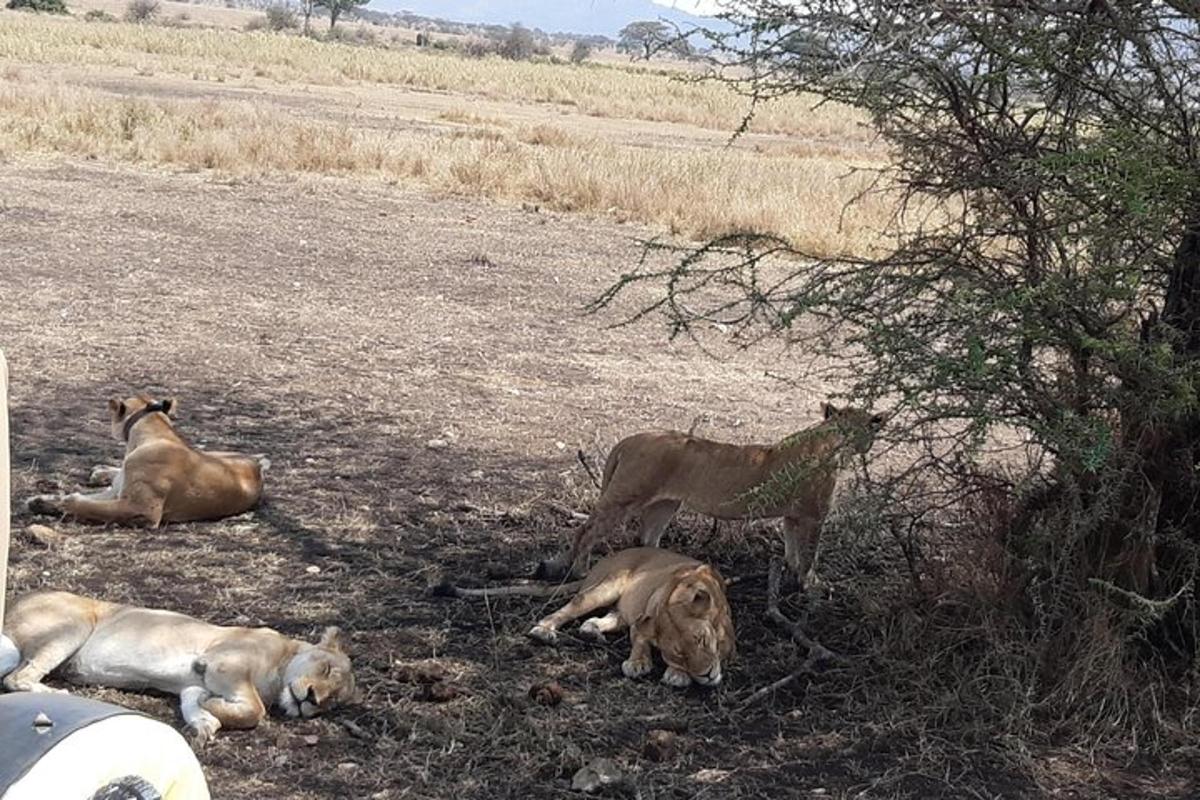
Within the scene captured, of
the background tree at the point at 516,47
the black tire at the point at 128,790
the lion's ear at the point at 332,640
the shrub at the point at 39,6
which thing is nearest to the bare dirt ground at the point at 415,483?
the lion's ear at the point at 332,640

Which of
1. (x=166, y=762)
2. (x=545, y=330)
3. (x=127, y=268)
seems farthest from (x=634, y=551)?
(x=127, y=268)

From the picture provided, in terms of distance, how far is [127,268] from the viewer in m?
12.4

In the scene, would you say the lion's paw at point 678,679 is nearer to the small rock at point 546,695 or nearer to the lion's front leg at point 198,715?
the small rock at point 546,695

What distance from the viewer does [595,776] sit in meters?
4.29

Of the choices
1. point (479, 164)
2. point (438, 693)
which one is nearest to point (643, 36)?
point (438, 693)

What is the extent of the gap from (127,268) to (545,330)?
12.4 feet

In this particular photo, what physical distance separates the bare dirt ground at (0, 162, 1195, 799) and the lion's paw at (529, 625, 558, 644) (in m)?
0.06

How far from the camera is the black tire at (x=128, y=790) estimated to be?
2381 millimetres

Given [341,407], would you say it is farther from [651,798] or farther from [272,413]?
[651,798]


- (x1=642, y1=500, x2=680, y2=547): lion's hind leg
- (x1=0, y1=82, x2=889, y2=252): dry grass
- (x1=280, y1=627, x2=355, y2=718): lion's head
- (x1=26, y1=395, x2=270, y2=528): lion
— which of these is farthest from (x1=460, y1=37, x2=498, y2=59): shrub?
(x1=280, y1=627, x2=355, y2=718): lion's head

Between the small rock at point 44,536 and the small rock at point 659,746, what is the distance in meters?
2.81

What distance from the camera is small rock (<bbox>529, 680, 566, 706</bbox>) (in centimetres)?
481

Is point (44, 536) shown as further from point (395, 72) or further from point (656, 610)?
point (395, 72)

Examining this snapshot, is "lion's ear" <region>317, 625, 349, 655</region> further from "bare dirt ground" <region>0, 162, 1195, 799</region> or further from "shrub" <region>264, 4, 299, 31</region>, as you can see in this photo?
"shrub" <region>264, 4, 299, 31</region>
